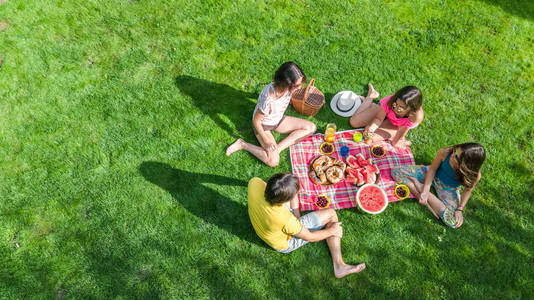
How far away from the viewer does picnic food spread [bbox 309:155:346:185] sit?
179 inches

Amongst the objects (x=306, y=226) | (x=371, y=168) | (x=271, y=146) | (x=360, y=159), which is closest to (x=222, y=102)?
(x=271, y=146)

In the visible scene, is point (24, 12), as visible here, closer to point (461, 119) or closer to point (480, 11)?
point (461, 119)

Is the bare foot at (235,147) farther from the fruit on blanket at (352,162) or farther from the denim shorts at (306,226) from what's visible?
the fruit on blanket at (352,162)

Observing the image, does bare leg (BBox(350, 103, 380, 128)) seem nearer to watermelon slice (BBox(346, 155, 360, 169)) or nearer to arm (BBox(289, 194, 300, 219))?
watermelon slice (BBox(346, 155, 360, 169))

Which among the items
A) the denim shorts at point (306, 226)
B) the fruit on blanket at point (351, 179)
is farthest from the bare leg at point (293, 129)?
the denim shorts at point (306, 226)

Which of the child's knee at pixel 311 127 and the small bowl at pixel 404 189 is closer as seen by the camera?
the small bowl at pixel 404 189

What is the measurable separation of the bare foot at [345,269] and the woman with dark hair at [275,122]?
1.76 metres

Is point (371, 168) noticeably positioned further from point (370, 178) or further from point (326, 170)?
point (326, 170)

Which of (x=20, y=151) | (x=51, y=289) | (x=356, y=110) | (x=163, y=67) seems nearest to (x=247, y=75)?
(x=163, y=67)

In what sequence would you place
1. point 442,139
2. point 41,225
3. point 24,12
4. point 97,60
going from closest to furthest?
point 41,225, point 442,139, point 97,60, point 24,12

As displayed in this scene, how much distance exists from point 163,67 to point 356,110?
3.65 metres

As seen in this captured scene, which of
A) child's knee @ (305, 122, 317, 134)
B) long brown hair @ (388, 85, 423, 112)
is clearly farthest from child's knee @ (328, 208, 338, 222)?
long brown hair @ (388, 85, 423, 112)

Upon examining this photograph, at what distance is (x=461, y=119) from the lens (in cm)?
525

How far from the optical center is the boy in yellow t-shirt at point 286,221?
10.2 ft
